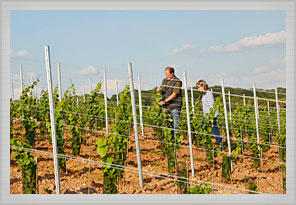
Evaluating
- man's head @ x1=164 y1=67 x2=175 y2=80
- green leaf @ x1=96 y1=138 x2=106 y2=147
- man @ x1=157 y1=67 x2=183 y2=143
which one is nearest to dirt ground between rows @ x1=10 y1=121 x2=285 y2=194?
green leaf @ x1=96 y1=138 x2=106 y2=147

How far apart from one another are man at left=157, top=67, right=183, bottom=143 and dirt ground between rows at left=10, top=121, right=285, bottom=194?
2.62 ft

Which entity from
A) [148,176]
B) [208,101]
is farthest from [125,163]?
[208,101]

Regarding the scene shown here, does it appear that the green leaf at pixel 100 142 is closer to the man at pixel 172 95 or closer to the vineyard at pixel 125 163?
the vineyard at pixel 125 163

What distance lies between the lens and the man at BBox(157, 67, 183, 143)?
567 cm

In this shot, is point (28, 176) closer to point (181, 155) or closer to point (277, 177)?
point (181, 155)

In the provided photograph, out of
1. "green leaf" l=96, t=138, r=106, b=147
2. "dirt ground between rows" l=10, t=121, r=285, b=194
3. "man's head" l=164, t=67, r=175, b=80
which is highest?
"man's head" l=164, t=67, r=175, b=80

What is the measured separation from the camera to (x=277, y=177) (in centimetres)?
554

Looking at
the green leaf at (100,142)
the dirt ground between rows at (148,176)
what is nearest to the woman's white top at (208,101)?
the dirt ground between rows at (148,176)

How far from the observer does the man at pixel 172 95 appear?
567 centimetres

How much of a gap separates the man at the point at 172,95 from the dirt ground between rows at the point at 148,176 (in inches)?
31.4

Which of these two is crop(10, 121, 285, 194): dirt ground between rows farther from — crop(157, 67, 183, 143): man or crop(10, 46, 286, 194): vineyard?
crop(157, 67, 183, 143): man
